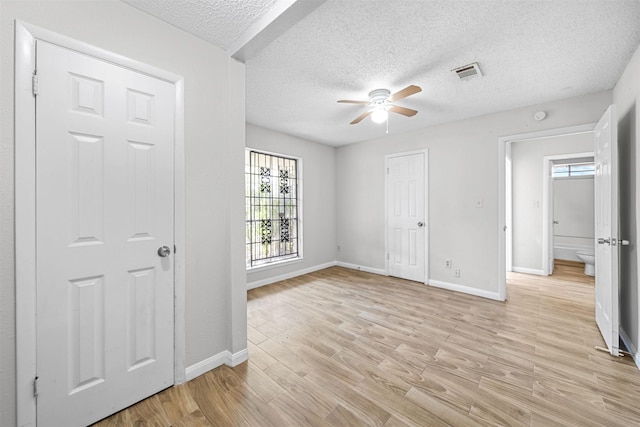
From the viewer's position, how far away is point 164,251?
170cm

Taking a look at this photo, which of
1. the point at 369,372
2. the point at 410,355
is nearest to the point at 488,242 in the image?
the point at 410,355

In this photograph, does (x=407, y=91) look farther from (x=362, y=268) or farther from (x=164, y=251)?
(x=362, y=268)

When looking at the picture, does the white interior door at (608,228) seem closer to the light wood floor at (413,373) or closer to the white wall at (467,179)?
the light wood floor at (413,373)

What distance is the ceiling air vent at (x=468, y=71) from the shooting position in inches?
89.4

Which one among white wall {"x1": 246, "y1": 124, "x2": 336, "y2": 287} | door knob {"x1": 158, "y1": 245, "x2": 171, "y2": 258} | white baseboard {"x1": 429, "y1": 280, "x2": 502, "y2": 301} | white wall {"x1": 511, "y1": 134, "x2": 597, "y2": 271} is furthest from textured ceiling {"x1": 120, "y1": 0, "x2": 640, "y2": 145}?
white baseboard {"x1": 429, "y1": 280, "x2": 502, "y2": 301}

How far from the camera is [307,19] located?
5.74 feet

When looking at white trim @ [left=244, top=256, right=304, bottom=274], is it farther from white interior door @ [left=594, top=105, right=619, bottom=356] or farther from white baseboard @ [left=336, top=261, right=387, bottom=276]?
white interior door @ [left=594, top=105, right=619, bottom=356]

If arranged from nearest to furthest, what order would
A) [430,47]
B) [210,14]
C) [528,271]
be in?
[210,14] → [430,47] → [528,271]

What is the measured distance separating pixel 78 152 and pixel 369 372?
7.70 ft

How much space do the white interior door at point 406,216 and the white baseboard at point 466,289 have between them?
0.69 ft

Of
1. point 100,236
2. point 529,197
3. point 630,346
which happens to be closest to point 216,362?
point 100,236

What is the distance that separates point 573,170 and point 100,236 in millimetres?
7776

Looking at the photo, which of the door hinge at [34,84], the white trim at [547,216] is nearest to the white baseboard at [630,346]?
the white trim at [547,216]

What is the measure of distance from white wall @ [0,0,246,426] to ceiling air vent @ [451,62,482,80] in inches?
76.5
